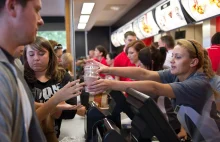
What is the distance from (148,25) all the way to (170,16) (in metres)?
1.52

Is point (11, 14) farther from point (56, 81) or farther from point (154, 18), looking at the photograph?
point (154, 18)

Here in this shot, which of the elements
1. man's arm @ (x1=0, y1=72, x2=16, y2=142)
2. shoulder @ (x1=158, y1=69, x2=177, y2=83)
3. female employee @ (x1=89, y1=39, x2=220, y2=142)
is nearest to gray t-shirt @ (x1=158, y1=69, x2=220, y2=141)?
female employee @ (x1=89, y1=39, x2=220, y2=142)

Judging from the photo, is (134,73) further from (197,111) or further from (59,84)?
(197,111)

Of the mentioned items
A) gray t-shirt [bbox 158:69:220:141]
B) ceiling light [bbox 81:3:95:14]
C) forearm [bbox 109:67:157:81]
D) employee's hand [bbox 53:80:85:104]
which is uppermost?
ceiling light [bbox 81:3:95:14]

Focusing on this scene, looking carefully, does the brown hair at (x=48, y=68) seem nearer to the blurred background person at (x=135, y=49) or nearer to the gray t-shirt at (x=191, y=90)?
the gray t-shirt at (x=191, y=90)

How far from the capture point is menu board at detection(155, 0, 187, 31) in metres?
4.71

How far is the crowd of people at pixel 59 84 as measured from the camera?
2.39 feet

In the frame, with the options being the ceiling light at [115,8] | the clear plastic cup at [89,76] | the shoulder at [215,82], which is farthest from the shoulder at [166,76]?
the ceiling light at [115,8]

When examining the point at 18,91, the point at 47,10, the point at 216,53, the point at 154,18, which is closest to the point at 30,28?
the point at 18,91

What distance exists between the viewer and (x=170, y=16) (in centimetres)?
510

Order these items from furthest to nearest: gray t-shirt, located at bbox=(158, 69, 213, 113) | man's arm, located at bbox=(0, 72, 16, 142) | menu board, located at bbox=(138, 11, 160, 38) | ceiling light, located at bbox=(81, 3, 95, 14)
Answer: ceiling light, located at bbox=(81, 3, 95, 14), menu board, located at bbox=(138, 11, 160, 38), gray t-shirt, located at bbox=(158, 69, 213, 113), man's arm, located at bbox=(0, 72, 16, 142)

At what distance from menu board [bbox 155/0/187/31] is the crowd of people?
1940mm

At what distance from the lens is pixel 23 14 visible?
2.56ft

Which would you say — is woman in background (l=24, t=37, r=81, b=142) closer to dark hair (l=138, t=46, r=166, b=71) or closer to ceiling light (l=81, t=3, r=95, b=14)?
dark hair (l=138, t=46, r=166, b=71)
